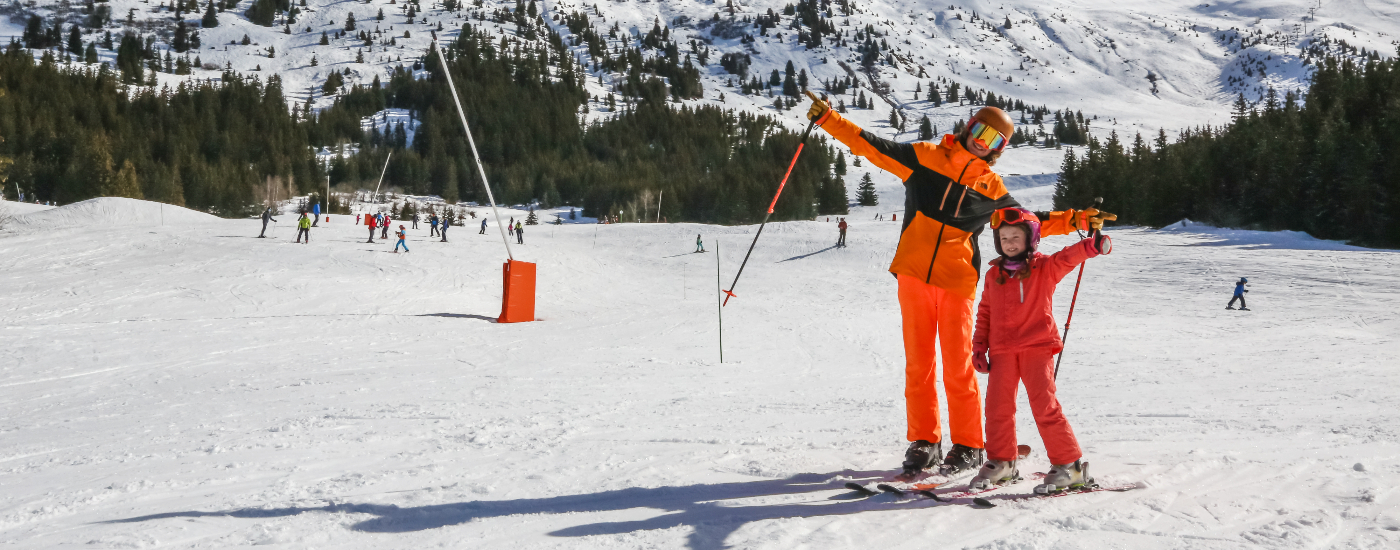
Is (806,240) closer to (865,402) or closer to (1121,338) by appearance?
(1121,338)

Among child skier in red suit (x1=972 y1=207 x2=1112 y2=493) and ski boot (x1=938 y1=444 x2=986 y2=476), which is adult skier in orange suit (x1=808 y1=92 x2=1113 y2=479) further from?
child skier in red suit (x1=972 y1=207 x2=1112 y2=493)

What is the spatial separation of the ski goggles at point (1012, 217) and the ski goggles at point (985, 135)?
0.45 m

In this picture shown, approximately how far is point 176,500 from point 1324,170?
150 feet

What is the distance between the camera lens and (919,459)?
12.7 feet

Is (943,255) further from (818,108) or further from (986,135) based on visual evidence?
(818,108)

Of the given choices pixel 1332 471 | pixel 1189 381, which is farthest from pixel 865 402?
pixel 1189 381

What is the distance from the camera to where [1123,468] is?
397 centimetres

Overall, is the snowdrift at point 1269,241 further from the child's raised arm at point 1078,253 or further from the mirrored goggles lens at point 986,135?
the child's raised arm at point 1078,253

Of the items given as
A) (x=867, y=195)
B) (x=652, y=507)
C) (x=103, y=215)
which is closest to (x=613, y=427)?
(x=652, y=507)

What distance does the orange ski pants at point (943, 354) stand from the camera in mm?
3881

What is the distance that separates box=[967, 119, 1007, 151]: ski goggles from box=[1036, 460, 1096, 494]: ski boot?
1.58 meters

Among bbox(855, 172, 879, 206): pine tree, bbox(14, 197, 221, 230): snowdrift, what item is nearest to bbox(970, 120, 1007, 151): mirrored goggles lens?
bbox(14, 197, 221, 230): snowdrift

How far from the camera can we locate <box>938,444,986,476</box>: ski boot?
3.86 m

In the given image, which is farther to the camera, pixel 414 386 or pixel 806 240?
pixel 806 240
